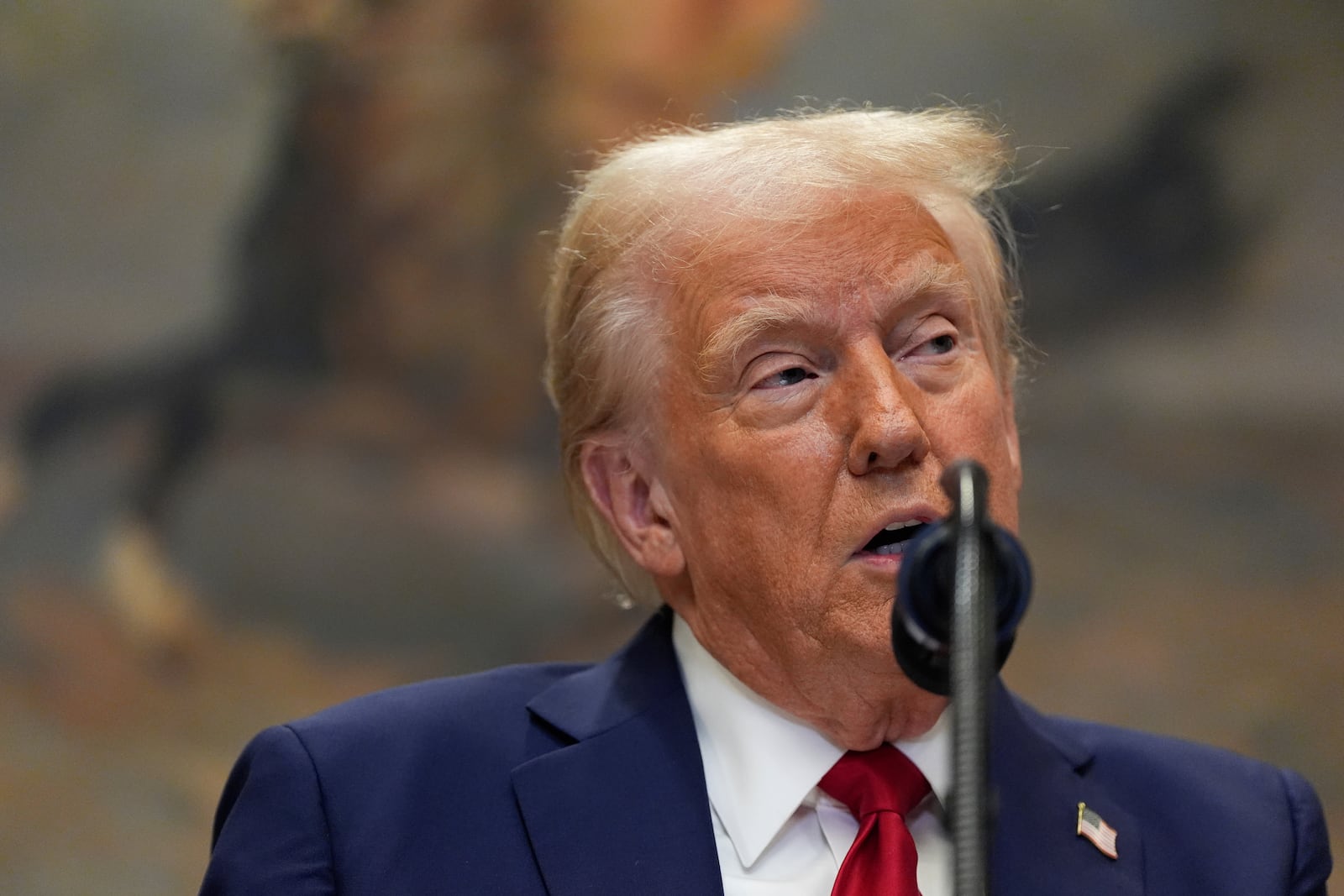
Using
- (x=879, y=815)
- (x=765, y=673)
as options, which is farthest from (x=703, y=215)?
(x=879, y=815)

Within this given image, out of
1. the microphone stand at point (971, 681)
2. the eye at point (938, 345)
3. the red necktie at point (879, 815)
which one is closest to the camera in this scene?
the microphone stand at point (971, 681)

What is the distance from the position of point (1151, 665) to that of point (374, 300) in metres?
2.52

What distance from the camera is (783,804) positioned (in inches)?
81.9

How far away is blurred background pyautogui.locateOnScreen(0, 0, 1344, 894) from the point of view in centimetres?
387

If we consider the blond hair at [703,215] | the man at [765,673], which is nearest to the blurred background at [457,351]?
the blond hair at [703,215]

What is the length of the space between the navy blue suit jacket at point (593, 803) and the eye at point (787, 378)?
1.70 ft

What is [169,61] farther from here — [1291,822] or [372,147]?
[1291,822]

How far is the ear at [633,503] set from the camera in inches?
91.9

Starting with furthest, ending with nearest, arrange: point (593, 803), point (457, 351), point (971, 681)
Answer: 1. point (457, 351)
2. point (593, 803)
3. point (971, 681)

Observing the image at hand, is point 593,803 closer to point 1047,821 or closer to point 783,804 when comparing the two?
point 783,804

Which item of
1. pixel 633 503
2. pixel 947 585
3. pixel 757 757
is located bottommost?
pixel 757 757

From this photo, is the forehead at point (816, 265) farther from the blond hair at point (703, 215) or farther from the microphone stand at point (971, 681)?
the microphone stand at point (971, 681)

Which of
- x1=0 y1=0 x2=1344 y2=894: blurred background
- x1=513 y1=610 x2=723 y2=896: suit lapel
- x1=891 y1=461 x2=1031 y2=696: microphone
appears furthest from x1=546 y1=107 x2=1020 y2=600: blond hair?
x1=0 y1=0 x2=1344 y2=894: blurred background

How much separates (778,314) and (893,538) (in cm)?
38
